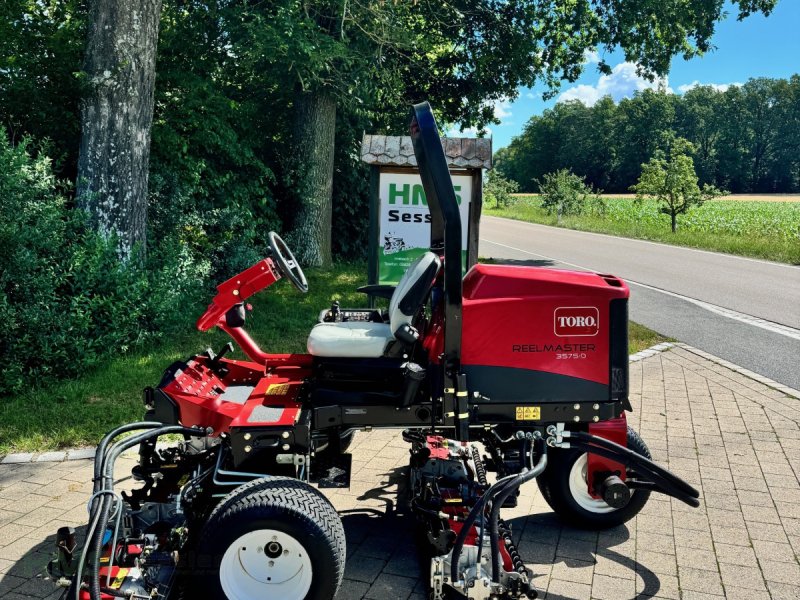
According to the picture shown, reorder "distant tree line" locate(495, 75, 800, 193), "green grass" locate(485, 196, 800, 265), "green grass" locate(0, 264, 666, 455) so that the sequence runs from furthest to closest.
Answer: "distant tree line" locate(495, 75, 800, 193) < "green grass" locate(485, 196, 800, 265) < "green grass" locate(0, 264, 666, 455)

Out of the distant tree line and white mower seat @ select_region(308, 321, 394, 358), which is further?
the distant tree line

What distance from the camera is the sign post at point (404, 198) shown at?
762 cm

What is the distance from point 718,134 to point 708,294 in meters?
75.1

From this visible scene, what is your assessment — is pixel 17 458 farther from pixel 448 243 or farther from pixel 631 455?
pixel 631 455

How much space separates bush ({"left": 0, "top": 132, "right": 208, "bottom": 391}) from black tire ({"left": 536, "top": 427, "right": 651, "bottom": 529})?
4.46m

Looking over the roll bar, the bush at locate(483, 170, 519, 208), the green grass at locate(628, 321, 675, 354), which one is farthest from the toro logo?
the bush at locate(483, 170, 519, 208)

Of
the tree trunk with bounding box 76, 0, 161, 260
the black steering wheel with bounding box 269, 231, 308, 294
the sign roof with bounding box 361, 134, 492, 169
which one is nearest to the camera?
the black steering wheel with bounding box 269, 231, 308, 294

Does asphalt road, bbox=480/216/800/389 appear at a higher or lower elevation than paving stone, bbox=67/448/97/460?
higher

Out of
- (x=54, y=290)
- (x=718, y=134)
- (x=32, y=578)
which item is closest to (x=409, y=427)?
(x=32, y=578)

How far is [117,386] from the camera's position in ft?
20.0

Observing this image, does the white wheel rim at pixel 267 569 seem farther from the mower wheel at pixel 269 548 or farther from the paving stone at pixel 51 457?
the paving stone at pixel 51 457

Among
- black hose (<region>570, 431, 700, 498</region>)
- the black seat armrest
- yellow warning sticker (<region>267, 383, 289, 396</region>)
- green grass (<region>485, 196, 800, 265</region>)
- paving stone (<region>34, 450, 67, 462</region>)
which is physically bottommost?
paving stone (<region>34, 450, 67, 462</region>)

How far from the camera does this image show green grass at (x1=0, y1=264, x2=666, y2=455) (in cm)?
508

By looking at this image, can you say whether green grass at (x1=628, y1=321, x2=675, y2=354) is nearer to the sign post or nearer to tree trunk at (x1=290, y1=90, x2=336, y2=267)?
the sign post
